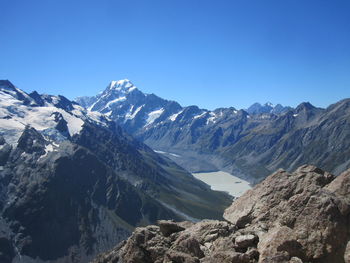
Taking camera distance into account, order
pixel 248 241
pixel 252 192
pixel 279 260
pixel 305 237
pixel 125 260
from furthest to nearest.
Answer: pixel 252 192
pixel 125 260
pixel 248 241
pixel 305 237
pixel 279 260

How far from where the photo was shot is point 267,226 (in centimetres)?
2602

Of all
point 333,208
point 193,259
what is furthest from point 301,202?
point 193,259

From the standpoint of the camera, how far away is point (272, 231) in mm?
22531

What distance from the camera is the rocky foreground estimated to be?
20.9 m

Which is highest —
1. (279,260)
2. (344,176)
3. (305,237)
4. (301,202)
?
(344,176)

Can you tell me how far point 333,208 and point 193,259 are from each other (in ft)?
27.0

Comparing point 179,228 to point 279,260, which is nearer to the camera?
point 279,260

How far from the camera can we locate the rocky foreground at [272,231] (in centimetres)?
2091

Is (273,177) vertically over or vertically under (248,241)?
over

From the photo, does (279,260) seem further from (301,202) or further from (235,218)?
(235,218)

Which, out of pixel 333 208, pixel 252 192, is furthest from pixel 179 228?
pixel 333 208

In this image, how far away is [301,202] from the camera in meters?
24.1

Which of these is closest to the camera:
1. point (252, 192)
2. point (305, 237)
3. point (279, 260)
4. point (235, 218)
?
point (279, 260)

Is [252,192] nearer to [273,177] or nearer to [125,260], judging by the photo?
[273,177]
